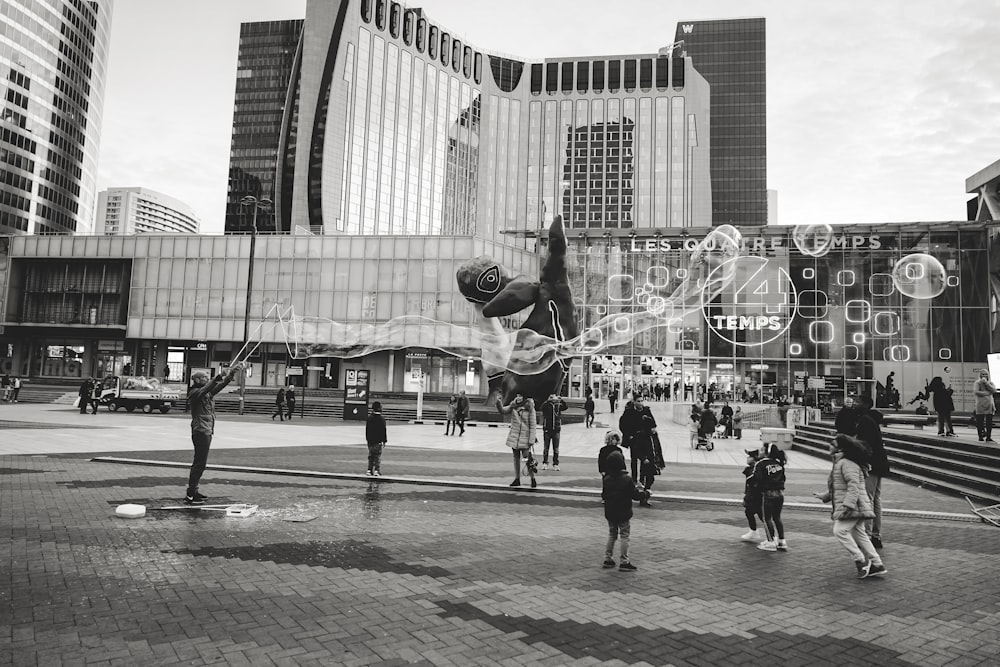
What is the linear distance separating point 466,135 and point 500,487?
450 ft

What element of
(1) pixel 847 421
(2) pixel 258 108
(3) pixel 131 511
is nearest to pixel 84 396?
(3) pixel 131 511

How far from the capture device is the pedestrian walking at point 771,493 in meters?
8.60

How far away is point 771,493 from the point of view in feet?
28.5

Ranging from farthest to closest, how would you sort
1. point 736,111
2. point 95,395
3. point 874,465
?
1. point 736,111
2. point 95,395
3. point 874,465

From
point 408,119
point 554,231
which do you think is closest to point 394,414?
point 554,231

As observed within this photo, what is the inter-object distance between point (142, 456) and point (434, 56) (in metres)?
132

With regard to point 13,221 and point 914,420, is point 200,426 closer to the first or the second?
point 914,420

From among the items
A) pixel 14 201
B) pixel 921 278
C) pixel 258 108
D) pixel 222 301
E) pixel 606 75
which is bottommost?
pixel 222 301

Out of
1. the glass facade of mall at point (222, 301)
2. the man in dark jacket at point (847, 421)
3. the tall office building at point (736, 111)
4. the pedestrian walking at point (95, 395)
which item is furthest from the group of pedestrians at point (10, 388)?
the tall office building at point (736, 111)

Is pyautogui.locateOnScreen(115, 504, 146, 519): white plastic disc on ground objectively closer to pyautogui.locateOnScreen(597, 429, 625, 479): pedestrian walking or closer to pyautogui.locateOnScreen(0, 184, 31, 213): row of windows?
pyautogui.locateOnScreen(597, 429, 625, 479): pedestrian walking

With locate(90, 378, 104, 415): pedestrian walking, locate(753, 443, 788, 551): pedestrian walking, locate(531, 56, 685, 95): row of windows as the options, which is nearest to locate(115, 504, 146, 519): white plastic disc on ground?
locate(753, 443, 788, 551): pedestrian walking

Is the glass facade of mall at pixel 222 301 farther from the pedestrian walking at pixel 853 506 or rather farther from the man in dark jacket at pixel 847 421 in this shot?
the pedestrian walking at pixel 853 506

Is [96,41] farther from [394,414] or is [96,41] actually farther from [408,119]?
[394,414]

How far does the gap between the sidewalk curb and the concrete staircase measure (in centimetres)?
220
